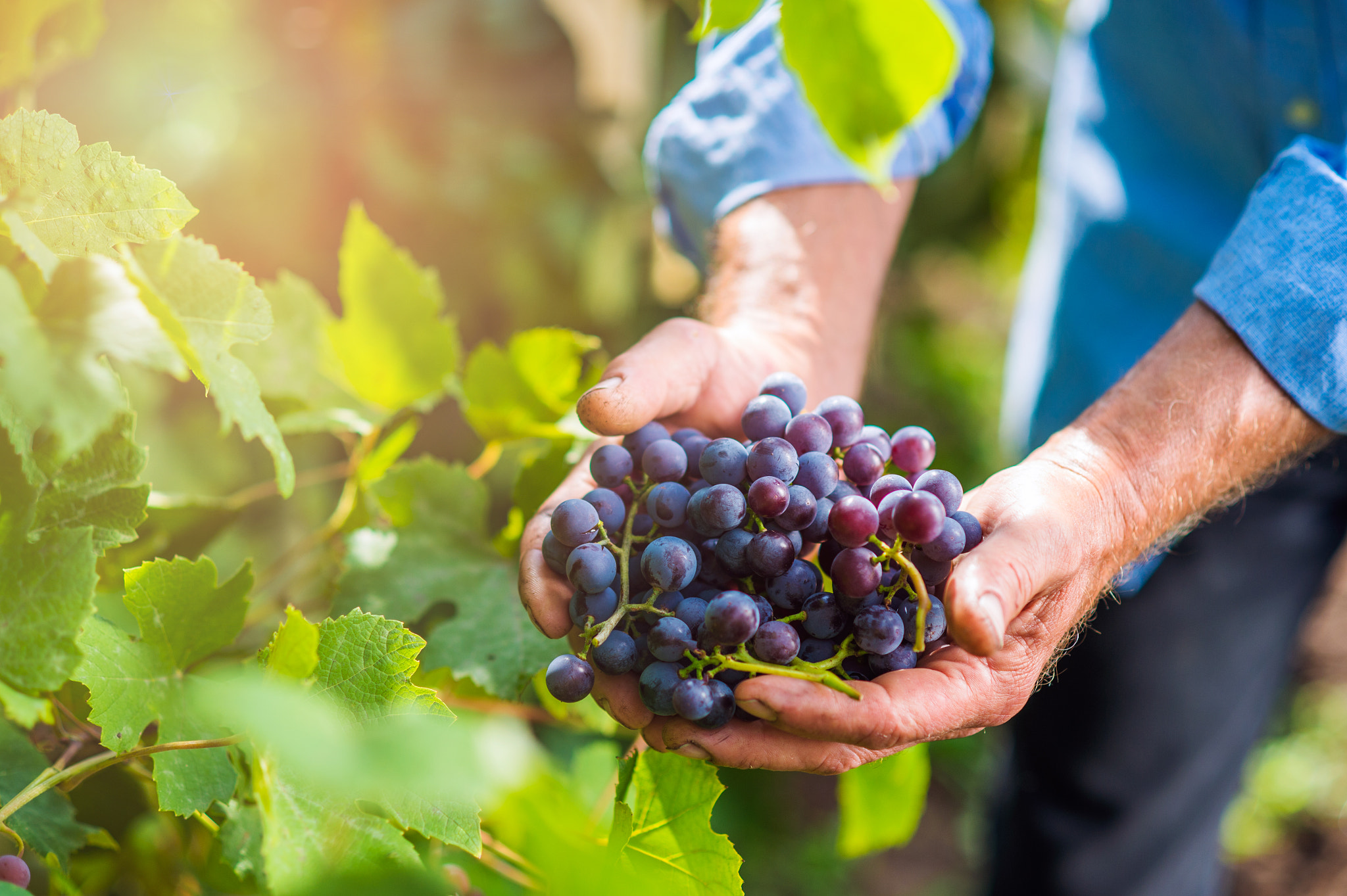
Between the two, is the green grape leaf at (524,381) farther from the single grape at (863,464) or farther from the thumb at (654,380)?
the single grape at (863,464)

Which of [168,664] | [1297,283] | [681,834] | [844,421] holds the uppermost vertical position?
[1297,283]

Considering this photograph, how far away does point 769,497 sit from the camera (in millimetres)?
666

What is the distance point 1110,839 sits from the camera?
1.62m

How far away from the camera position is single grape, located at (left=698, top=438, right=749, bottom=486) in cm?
71

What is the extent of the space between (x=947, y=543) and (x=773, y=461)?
0.15 m

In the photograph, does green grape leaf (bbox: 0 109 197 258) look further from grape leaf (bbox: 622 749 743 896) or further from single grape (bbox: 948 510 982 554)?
grape leaf (bbox: 622 749 743 896)

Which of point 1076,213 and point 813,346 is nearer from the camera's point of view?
point 813,346

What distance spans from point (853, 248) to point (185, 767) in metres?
0.99

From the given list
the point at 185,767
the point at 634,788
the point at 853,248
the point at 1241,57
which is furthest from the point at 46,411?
the point at 1241,57

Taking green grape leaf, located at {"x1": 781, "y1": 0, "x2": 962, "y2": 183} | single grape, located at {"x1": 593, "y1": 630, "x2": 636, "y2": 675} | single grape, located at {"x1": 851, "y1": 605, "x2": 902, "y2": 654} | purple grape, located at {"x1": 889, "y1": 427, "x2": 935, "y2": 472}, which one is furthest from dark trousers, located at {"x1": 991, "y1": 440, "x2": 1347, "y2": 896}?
green grape leaf, located at {"x1": 781, "y1": 0, "x2": 962, "y2": 183}

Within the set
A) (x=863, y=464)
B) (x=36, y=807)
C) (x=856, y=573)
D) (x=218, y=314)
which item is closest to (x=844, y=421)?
(x=863, y=464)

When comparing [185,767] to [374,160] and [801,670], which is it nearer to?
[801,670]

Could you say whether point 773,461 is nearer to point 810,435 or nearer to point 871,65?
point 810,435

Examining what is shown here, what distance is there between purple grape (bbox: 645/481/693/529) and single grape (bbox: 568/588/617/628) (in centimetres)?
7
